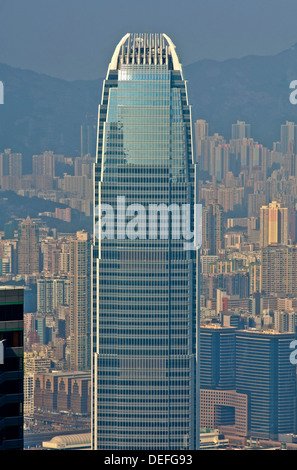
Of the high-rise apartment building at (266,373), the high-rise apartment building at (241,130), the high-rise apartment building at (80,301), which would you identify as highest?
the high-rise apartment building at (241,130)

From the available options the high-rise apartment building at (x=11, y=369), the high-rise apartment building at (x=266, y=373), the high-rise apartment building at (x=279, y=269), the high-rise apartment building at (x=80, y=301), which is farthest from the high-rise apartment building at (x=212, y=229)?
the high-rise apartment building at (x=11, y=369)

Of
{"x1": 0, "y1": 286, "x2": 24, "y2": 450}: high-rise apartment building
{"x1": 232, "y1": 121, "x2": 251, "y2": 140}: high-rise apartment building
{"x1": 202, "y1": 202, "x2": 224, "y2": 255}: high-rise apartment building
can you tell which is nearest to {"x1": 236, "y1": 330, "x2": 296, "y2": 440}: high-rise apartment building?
{"x1": 202, "y1": 202, "x2": 224, "y2": 255}: high-rise apartment building

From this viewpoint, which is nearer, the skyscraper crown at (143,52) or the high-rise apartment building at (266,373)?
the skyscraper crown at (143,52)

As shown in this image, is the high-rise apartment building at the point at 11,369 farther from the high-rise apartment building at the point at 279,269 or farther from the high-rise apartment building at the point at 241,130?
the high-rise apartment building at the point at 279,269

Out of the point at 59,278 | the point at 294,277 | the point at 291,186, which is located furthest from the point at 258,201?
the point at 59,278

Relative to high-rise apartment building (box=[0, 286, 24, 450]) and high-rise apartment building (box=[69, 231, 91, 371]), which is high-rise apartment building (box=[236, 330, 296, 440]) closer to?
high-rise apartment building (box=[69, 231, 91, 371])

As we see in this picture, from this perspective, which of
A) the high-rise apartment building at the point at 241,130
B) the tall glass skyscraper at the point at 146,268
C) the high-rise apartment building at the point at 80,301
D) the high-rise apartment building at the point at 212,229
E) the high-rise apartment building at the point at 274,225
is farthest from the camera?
the high-rise apartment building at the point at 274,225

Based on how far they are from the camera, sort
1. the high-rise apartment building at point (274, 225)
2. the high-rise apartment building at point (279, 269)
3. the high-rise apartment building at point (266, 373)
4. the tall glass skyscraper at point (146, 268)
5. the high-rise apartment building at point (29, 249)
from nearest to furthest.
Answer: the tall glass skyscraper at point (146, 268) → the high-rise apartment building at point (29, 249) → the high-rise apartment building at point (274, 225) → the high-rise apartment building at point (279, 269) → the high-rise apartment building at point (266, 373)

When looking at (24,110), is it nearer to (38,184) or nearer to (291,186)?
(38,184)
